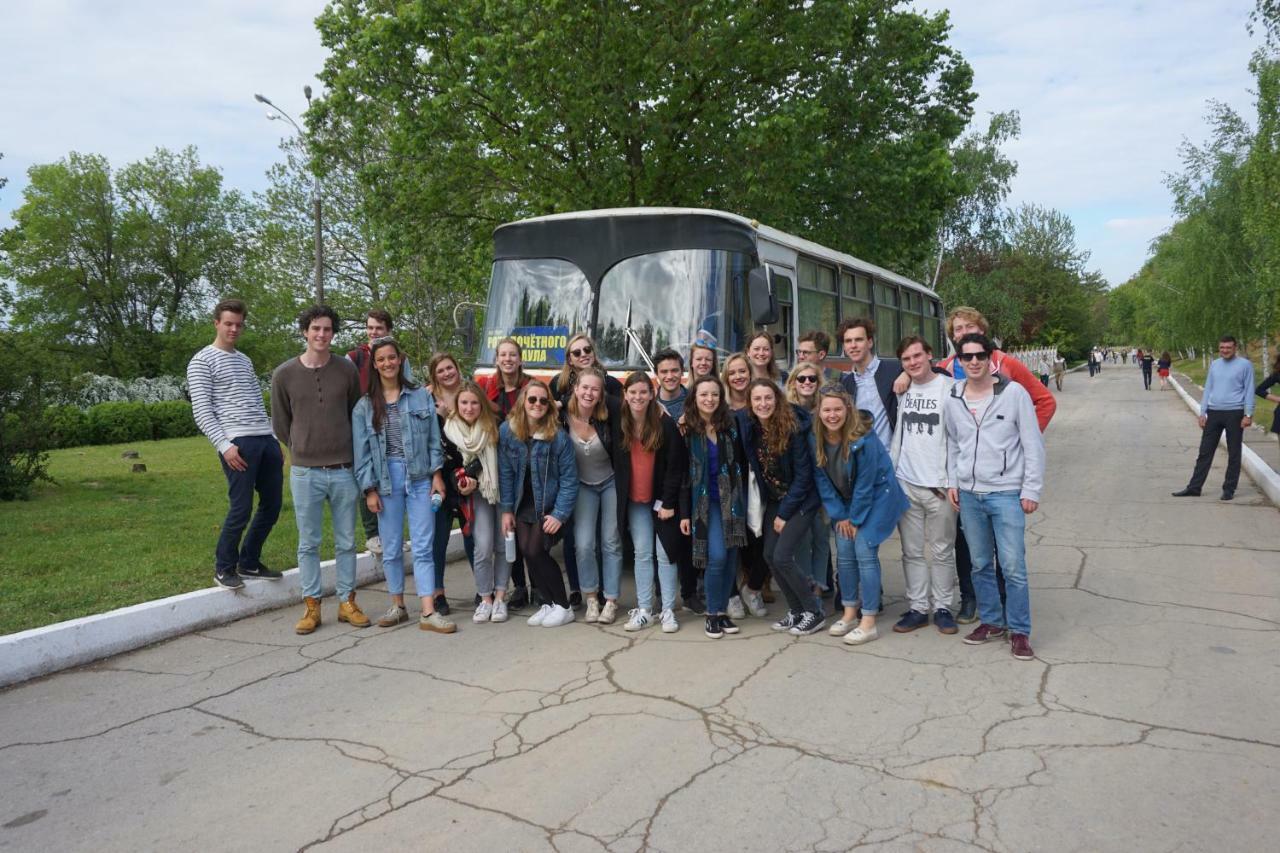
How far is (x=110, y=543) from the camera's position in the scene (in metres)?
8.80

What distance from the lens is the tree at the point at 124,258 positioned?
47.7 metres

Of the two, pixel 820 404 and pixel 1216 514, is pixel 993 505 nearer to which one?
pixel 820 404

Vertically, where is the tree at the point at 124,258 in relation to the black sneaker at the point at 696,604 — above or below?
above

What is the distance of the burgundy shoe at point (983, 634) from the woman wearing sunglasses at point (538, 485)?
2.48 m

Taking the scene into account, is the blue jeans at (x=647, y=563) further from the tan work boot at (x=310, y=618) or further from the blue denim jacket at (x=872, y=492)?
the tan work boot at (x=310, y=618)

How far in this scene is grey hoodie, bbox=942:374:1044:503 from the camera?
16.9 ft

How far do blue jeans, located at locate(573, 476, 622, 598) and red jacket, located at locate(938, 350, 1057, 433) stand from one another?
98.6 inches

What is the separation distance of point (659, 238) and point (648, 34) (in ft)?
20.5

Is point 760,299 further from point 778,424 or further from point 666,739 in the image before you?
point 666,739

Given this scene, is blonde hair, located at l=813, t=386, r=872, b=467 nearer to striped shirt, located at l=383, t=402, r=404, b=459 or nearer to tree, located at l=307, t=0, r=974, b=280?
striped shirt, located at l=383, t=402, r=404, b=459

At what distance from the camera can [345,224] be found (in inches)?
1253

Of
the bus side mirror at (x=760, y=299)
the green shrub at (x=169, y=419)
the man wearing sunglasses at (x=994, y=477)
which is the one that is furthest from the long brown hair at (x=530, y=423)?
the green shrub at (x=169, y=419)

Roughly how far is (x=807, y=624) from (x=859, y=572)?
0.45m

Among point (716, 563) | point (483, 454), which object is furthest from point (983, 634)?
point (483, 454)
